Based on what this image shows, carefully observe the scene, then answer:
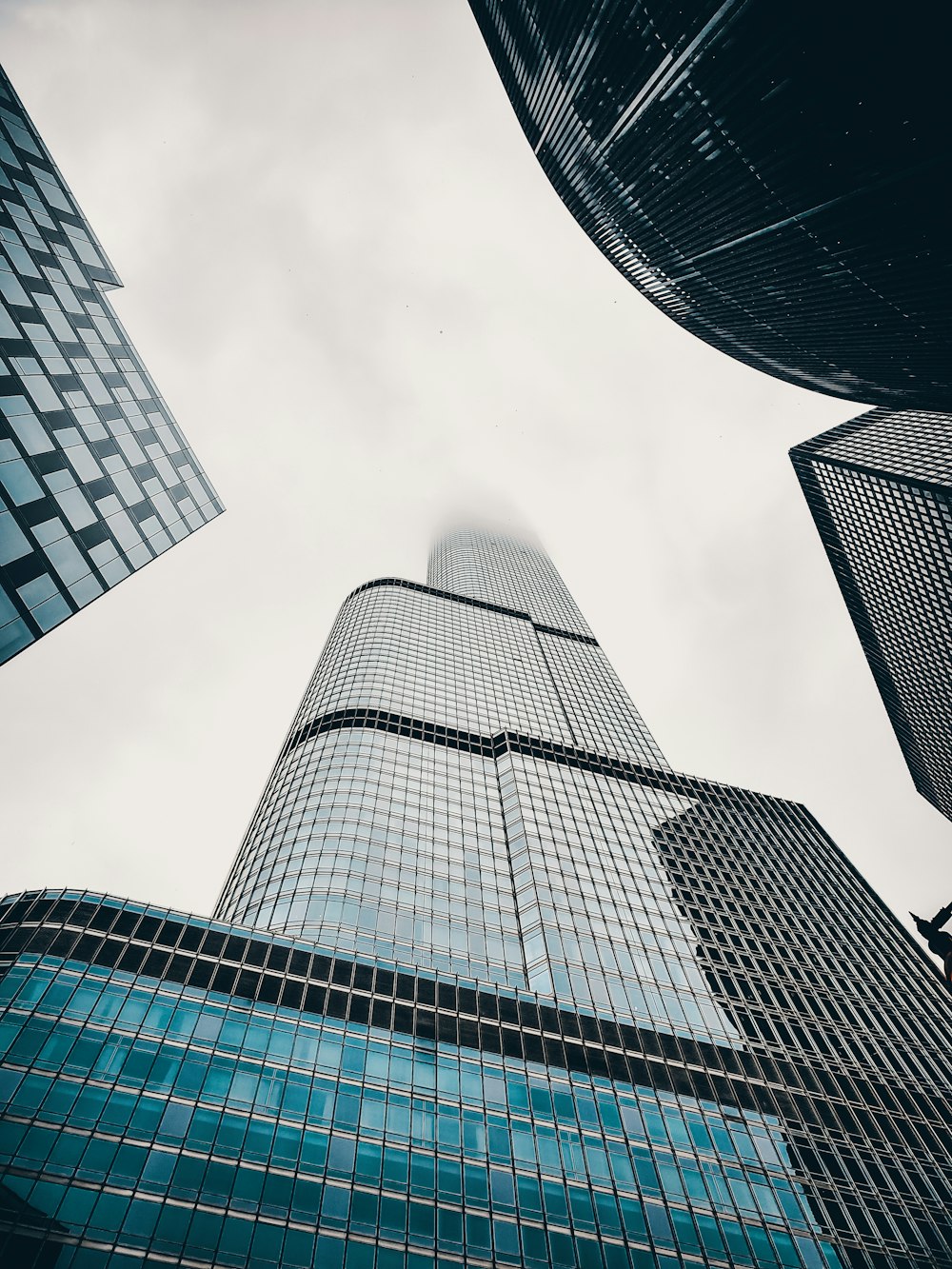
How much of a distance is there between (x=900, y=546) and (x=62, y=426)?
339ft

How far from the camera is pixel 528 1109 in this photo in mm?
39625

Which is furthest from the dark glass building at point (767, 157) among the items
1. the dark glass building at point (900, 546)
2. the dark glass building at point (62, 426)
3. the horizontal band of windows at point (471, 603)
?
the horizontal band of windows at point (471, 603)

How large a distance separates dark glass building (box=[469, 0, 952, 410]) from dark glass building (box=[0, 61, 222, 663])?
40.6 metres

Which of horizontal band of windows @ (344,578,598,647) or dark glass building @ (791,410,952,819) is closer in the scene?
dark glass building @ (791,410,952,819)

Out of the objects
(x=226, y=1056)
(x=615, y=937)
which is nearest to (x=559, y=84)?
(x=615, y=937)

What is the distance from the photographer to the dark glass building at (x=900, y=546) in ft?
298

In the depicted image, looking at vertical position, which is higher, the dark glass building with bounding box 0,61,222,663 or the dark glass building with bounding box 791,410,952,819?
the dark glass building with bounding box 0,61,222,663

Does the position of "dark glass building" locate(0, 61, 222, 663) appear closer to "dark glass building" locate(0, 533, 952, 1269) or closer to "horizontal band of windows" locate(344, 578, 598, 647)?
"dark glass building" locate(0, 533, 952, 1269)

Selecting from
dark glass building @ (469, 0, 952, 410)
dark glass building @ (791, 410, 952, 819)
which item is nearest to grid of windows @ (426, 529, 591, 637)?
dark glass building @ (791, 410, 952, 819)

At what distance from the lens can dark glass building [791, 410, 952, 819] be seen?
298ft

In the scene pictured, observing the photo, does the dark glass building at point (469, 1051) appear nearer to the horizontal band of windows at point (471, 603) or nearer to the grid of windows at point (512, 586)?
the horizontal band of windows at point (471, 603)

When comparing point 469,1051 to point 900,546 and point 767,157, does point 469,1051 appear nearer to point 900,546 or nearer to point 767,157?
point 767,157

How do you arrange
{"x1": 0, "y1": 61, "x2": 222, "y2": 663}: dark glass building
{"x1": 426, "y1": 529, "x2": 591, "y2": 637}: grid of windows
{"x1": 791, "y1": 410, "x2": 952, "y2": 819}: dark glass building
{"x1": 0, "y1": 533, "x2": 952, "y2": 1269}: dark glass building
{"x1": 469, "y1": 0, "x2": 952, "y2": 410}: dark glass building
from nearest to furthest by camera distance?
1. {"x1": 0, "y1": 61, "x2": 222, "y2": 663}: dark glass building
2. {"x1": 0, "y1": 533, "x2": 952, "y2": 1269}: dark glass building
3. {"x1": 469, "y1": 0, "x2": 952, "y2": 410}: dark glass building
4. {"x1": 791, "y1": 410, "x2": 952, "y2": 819}: dark glass building
5. {"x1": 426, "y1": 529, "x2": 591, "y2": 637}: grid of windows

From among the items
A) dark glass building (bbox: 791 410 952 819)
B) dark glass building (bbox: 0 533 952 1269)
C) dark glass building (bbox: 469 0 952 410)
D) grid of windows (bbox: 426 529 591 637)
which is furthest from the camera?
grid of windows (bbox: 426 529 591 637)
